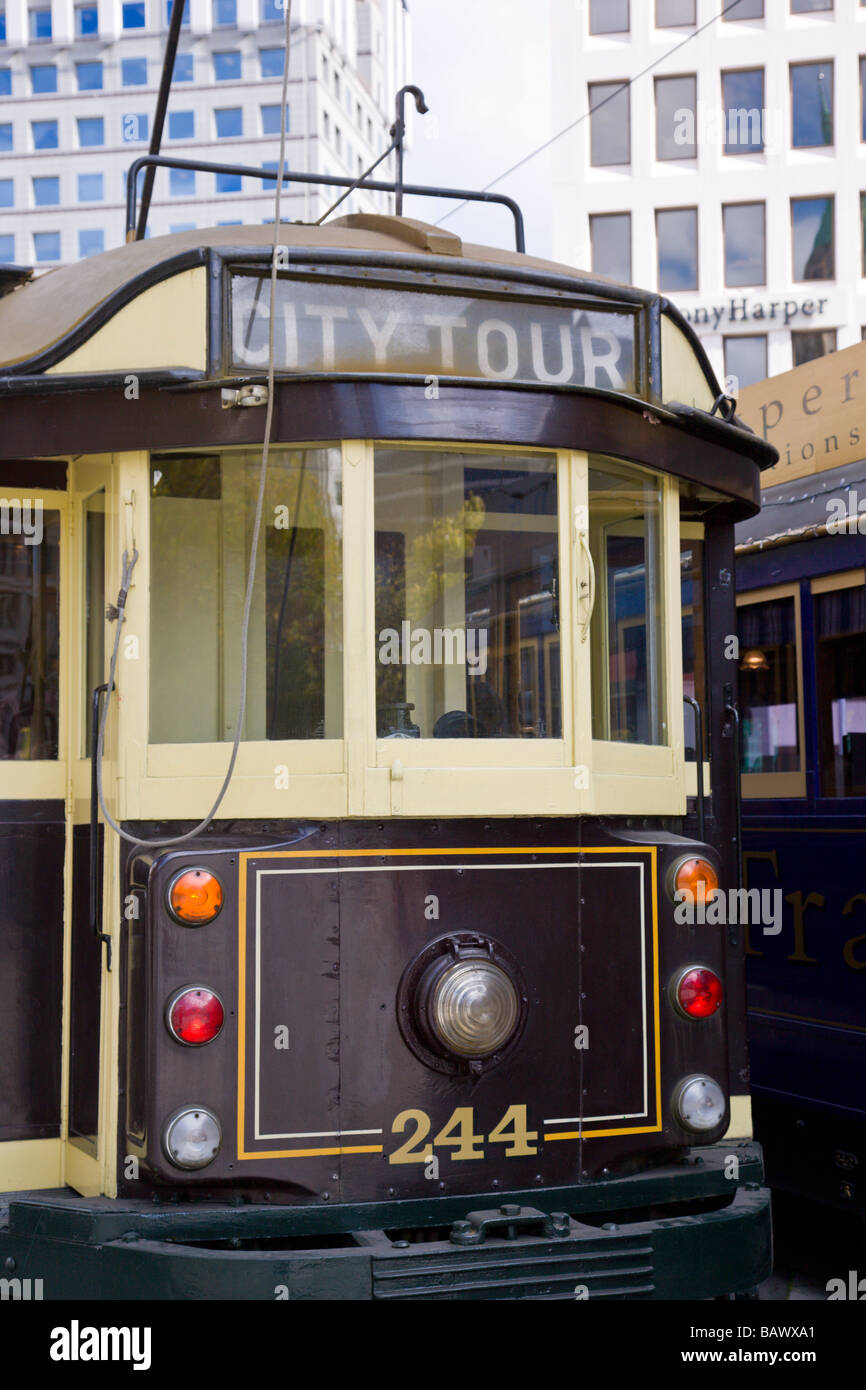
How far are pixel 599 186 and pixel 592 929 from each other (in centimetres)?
3354

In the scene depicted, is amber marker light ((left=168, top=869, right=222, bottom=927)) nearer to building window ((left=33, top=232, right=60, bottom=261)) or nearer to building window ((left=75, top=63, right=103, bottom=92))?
building window ((left=33, top=232, right=60, bottom=261))

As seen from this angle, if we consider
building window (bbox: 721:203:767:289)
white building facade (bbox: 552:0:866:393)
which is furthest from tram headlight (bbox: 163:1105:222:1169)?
building window (bbox: 721:203:767:289)

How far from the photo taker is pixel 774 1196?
7172 millimetres

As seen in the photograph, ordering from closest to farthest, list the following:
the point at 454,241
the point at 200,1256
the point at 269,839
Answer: the point at 200,1256, the point at 269,839, the point at 454,241

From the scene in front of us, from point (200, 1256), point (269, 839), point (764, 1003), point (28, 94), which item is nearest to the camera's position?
point (200, 1256)

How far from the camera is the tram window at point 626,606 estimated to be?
4.33 meters

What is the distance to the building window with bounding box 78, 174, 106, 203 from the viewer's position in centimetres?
5700

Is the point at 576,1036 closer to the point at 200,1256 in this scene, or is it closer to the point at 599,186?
the point at 200,1256

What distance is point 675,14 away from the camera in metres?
35.7

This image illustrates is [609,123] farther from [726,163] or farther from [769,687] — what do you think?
[769,687]

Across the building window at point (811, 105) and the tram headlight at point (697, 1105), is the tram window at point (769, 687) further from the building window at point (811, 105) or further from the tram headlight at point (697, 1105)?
the building window at point (811, 105)

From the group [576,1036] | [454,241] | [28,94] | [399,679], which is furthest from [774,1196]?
[28,94]

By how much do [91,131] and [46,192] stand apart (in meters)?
2.88

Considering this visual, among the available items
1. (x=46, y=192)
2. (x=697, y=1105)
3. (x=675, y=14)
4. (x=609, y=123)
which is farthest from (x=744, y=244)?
(x=697, y=1105)
